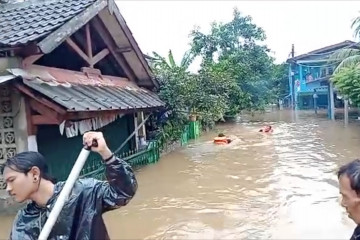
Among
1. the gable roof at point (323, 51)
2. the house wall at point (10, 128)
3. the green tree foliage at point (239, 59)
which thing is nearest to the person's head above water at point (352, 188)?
the house wall at point (10, 128)

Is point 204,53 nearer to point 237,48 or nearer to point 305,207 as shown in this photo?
point 237,48

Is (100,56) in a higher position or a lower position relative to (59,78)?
higher

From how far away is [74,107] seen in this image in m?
6.59

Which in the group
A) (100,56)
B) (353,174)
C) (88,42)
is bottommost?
(353,174)

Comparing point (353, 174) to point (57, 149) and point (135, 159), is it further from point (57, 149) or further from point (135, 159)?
point (135, 159)

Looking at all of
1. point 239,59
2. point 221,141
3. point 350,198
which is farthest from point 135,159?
A: point 239,59

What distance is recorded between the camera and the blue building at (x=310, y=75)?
109 ft

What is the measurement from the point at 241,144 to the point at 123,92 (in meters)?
7.25

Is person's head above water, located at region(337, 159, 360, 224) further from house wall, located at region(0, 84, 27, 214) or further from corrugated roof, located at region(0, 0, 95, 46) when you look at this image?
house wall, located at region(0, 84, 27, 214)

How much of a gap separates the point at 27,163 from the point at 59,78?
6147mm

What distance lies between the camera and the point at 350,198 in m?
1.90

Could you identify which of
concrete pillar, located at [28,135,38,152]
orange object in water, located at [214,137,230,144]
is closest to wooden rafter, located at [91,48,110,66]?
concrete pillar, located at [28,135,38,152]

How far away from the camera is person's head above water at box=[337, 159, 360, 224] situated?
1881 mm

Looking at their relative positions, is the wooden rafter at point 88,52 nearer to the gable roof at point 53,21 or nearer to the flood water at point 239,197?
the gable roof at point 53,21
